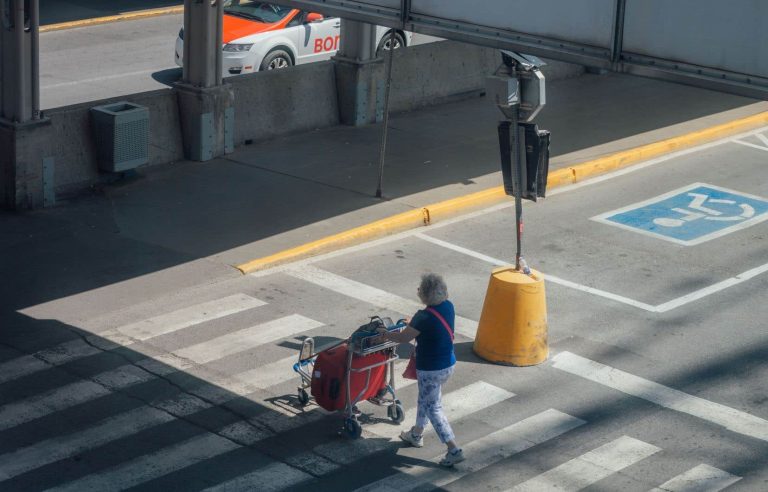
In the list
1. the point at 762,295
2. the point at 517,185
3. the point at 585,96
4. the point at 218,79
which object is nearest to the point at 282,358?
the point at 517,185

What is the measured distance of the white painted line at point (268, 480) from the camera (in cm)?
980

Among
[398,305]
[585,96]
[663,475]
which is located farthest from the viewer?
[585,96]

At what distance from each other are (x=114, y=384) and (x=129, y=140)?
649cm

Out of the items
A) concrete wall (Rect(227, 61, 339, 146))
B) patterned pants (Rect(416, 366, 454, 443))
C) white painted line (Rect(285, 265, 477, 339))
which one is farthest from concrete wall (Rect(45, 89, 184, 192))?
patterned pants (Rect(416, 366, 454, 443))

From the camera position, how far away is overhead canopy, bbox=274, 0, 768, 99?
10422mm

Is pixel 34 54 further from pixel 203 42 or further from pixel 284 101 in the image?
pixel 284 101

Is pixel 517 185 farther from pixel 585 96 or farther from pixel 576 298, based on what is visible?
pixel 585 96

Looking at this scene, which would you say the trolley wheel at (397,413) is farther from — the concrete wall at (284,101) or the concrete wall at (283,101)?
the concrete wall at (284,101)

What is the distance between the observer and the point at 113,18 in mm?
29000

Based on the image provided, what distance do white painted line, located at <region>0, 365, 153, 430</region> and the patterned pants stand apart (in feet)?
9.20

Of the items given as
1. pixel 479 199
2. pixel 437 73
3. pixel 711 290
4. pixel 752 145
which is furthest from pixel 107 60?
pixel 711 290

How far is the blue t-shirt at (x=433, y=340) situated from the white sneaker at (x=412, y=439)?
2.05 ft

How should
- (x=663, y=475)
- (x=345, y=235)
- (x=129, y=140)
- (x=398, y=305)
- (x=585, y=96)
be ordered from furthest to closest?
(x=585, y=96)
(x=129, y=140)
(x=345, y=235)
(x=398, y=305)
(x=663, y=475)

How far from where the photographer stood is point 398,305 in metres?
13.7
